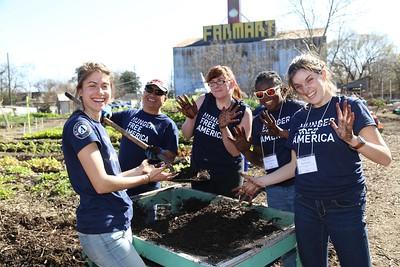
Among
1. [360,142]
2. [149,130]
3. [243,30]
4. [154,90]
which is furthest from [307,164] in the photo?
[243,30]

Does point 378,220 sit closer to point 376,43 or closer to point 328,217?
point 328,217

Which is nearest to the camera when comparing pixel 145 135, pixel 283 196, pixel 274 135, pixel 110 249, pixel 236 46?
pixel 110 249

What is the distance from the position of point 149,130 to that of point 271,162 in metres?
1.07

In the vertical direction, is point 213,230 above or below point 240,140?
below

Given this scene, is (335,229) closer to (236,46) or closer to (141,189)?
(141,189)

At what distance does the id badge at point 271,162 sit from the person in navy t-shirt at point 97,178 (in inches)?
46.1

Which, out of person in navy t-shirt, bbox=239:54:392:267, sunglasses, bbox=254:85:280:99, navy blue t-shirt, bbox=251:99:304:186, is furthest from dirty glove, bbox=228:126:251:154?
person in navy t-shirt, bbox=239:54:392:267

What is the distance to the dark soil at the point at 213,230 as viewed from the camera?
220cm

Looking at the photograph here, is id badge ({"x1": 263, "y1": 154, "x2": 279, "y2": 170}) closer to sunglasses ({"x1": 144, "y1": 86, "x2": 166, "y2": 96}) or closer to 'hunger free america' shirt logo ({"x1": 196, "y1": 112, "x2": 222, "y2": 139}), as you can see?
'hunger free america' shirt logo ({"x1": 196, "y1": 112, "x2": 222, "y2": 139})

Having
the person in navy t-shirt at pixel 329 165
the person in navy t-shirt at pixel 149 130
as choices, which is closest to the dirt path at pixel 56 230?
the person in navy t-shirt at pixel 149 130

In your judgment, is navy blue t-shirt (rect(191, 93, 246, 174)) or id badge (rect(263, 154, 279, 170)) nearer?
id badge (rect(263, 154, 279, 170))

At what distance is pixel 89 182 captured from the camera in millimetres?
1943

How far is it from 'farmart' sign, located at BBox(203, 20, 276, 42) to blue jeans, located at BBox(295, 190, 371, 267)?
4913cm

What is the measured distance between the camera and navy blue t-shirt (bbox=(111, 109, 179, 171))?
3.30 m
